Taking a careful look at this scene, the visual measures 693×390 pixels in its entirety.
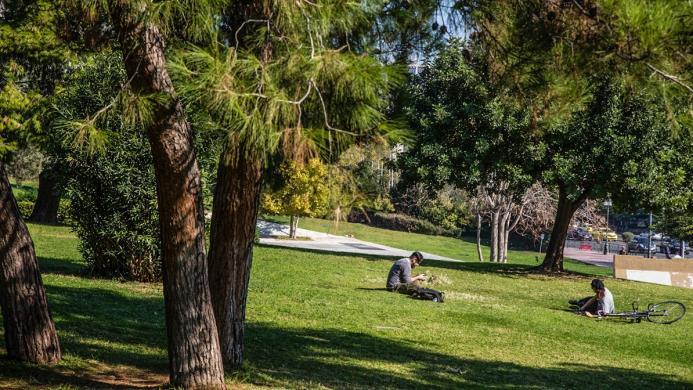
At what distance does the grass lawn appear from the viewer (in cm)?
836

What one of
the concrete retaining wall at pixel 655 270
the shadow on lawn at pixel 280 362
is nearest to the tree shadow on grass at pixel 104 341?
the shadow on lawn at pixel 280 362

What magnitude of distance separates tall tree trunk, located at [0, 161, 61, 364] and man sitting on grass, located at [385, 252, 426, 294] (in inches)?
409

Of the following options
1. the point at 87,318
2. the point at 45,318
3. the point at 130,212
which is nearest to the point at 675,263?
the point at 130,212

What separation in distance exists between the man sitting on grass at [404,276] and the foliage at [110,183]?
5373 mm

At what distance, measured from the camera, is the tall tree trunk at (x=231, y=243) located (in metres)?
7.57

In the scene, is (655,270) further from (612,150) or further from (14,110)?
(14,110)

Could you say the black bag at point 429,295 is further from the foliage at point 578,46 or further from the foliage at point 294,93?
the foliage at point 294,93

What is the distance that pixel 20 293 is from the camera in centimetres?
732

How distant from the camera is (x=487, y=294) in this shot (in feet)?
64.9

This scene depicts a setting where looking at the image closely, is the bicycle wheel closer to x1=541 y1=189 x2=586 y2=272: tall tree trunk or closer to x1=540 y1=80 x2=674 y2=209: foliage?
x1=540 y1=80 x2=674 y2=209: foliage

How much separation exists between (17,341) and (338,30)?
403 cm

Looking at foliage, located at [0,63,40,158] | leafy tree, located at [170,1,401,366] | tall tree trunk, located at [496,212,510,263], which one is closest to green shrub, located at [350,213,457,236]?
tall tree trunk, located at [496,212,510,263]

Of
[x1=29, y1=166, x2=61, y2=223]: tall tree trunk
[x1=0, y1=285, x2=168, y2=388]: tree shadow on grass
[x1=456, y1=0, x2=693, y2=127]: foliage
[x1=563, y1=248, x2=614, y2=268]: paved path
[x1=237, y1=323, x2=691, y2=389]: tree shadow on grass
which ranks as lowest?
[x1=237, y1=323, x2=691, y2=389]: tree shadow on grass

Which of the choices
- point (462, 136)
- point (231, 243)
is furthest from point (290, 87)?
point (462, 136)
